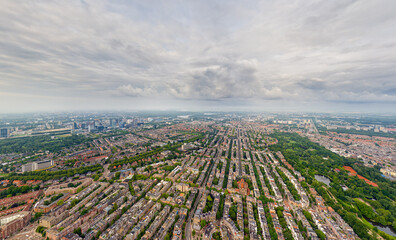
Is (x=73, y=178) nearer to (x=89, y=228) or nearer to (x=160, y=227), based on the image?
(x=89, y=228)

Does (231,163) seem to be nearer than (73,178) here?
No

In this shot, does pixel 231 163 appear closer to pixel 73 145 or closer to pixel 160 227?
pixel 160 227

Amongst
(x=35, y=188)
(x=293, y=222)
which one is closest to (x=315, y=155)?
(x=293, y=222)

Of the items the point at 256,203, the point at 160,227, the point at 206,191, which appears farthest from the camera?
the point at 206,191

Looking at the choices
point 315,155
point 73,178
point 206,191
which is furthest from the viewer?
point 315,155

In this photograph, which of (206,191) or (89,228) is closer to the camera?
(89,228)

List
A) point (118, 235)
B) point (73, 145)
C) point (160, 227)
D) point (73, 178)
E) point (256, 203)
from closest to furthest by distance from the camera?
point (118, 235), point (160, 227), point (256, 203), point (73, 178), point (73, 145)

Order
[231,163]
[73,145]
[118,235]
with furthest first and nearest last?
[73,145] → [231,163] → [118,235]

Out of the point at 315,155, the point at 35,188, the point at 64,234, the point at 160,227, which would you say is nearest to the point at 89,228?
the point at 64,234
